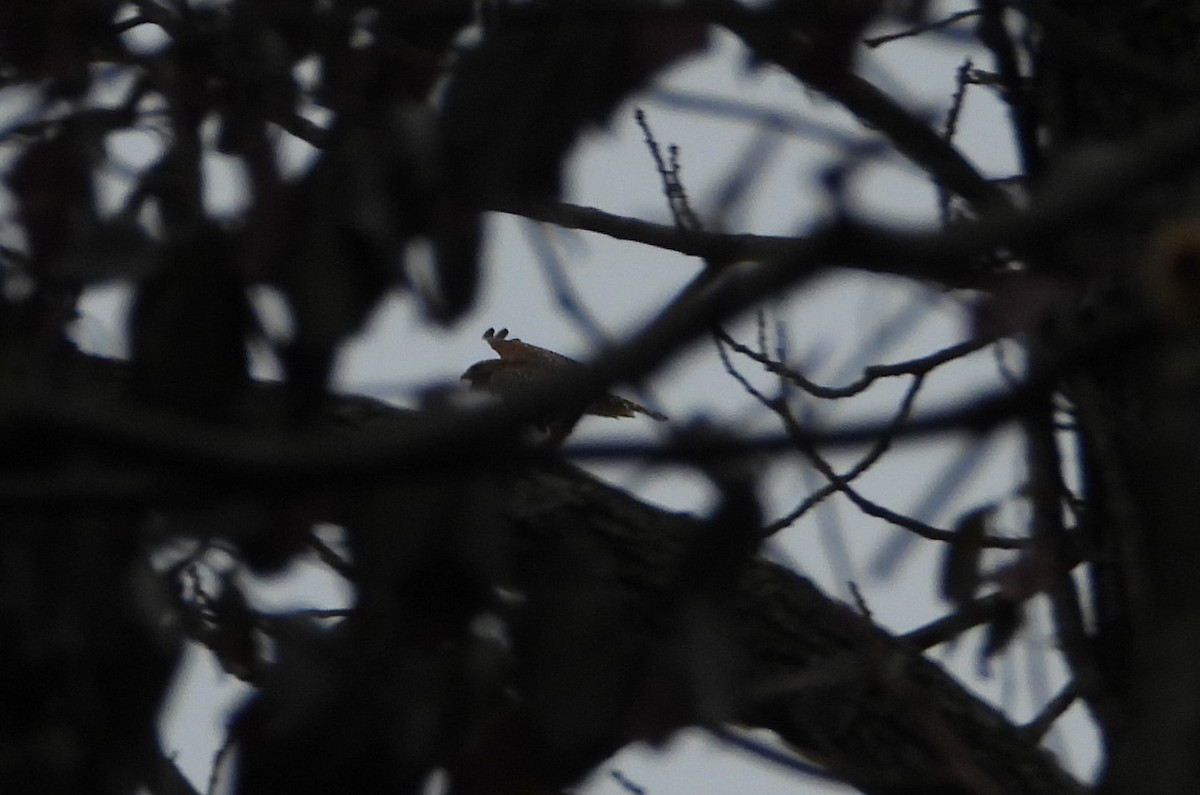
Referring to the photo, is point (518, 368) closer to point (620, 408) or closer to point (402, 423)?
point (620, 408)

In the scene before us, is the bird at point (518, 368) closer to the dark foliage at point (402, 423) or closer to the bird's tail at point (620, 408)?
the bird's tail at point (620, 408)

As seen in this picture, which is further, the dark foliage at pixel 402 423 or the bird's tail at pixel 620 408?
the bird's tail at pixel 620 408

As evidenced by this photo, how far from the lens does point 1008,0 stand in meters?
1.92

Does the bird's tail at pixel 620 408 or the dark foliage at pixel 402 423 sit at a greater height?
the dark foliage at pixel 402 423

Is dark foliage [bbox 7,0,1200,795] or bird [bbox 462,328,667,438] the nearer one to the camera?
dark foliage [bbox 7,0,1200,795]

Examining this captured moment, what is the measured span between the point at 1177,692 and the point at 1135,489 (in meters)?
0.87

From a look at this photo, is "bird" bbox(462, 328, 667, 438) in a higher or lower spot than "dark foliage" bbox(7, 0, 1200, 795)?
lower

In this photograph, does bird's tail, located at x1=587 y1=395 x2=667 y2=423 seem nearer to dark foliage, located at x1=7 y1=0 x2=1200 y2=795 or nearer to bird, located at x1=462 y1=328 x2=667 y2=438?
bird, located at x1=462 y1=328 x2=667 y2=438

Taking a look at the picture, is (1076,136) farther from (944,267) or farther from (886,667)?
(944,267)

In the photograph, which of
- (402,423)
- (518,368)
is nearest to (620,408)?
(518,368)

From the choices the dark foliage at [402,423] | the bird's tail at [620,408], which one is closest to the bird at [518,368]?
the bird's tail at [620,408]

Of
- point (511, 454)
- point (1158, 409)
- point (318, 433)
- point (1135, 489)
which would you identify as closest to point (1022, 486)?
point (1135, 489)

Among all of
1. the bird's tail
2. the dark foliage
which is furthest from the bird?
the dark foliage

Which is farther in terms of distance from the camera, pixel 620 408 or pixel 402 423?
pixel 620 408
